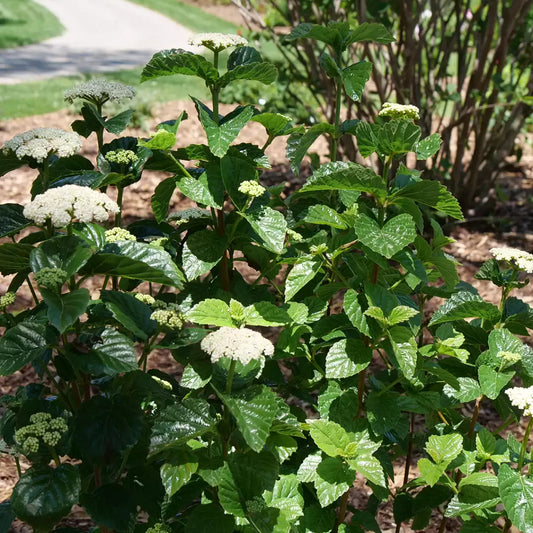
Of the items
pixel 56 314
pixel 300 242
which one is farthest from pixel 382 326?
pixel 56 314

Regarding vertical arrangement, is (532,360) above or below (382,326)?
below

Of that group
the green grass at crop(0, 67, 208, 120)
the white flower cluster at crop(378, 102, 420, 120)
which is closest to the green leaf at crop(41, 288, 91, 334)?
the white flower cluster at crop(378, 102, 420, 120)

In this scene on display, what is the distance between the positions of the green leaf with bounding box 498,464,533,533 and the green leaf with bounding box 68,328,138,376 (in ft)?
2.76

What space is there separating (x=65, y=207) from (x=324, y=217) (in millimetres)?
655

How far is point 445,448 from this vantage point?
174 centimetres

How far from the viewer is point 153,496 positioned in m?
1.66

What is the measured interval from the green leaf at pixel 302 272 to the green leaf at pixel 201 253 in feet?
0.61

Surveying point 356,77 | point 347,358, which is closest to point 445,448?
point 347,358

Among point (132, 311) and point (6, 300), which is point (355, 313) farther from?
point (6, 300)

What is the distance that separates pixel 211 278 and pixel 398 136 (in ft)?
2.39

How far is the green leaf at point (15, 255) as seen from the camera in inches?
56.4

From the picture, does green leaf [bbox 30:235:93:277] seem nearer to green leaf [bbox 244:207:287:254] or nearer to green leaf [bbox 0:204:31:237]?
green leaf [bbox 0:204:31:237]

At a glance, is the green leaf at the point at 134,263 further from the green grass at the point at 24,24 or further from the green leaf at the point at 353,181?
the green grass at the point at 24,24

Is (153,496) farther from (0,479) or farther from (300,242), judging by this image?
(0,479)
